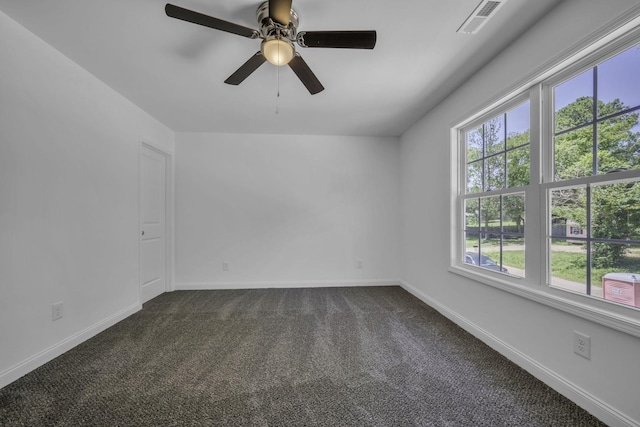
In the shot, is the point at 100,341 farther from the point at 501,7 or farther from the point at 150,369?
the point at 501,7

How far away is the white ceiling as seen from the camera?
62.5 inches

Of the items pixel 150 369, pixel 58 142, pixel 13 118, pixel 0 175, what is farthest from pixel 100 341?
pixel 13 118

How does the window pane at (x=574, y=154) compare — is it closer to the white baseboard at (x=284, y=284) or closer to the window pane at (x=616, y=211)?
the window pane at (x=616, y=211)

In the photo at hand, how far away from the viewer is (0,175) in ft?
5.43

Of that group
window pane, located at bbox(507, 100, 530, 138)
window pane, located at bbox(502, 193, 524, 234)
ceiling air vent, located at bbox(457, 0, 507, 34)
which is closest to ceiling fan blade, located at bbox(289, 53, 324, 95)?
ceiling air vent, located at bbox(457, 0, 507, 34)

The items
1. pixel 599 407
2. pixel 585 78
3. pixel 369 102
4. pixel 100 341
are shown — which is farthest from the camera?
pixel 369 102

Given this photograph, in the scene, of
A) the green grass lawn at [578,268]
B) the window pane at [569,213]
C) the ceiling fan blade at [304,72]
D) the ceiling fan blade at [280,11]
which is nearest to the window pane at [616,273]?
the green grass lawn at [578,268]

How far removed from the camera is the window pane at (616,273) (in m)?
1.31

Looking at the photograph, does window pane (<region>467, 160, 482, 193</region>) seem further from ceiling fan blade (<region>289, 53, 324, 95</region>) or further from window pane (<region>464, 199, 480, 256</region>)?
ceiling fan blade (<region>289, 53, 324, 95</region>)

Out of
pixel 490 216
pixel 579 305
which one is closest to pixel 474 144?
pixel 490 216

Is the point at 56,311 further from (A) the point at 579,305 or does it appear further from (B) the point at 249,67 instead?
(A) the point at 579,305

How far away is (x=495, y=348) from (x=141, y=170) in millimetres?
4078

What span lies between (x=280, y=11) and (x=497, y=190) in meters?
2.11

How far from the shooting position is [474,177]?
2.54m
